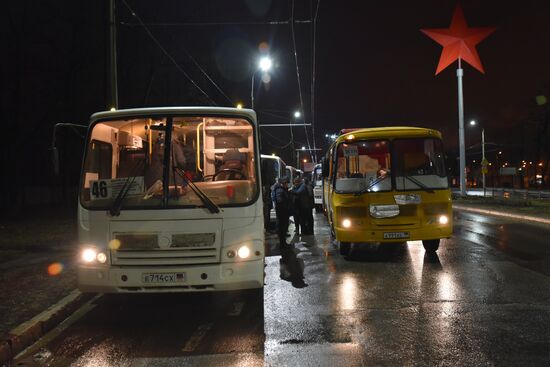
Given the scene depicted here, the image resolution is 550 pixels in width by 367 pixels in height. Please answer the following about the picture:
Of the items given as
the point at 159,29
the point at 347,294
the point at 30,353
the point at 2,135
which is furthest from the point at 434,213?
the point at 2,135

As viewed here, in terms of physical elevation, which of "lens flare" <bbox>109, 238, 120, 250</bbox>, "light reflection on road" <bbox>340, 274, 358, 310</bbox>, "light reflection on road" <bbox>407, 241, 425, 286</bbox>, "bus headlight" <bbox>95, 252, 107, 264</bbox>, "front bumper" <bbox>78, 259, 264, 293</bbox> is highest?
"lens flare" <bbox>109, 238, 120, 250</bbox>

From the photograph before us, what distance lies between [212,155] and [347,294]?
2.85m

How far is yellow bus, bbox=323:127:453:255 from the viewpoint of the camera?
32.8 feet

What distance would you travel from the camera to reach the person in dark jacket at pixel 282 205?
40.2ft

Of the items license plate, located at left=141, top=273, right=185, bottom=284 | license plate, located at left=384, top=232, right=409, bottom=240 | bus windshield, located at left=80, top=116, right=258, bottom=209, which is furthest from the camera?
license plate, located at left=384, top=232, right=409, bottom=240

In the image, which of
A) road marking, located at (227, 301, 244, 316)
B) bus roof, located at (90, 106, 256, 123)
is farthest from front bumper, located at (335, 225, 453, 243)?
bus roof, located at (90, 106, 256, 123)

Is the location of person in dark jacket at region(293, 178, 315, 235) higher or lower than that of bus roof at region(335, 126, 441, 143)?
lower

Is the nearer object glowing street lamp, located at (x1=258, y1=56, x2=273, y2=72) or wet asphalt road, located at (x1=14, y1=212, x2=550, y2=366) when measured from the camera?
wet asphalt road, located at (x1=14, y1=212, x2=550, y2=366)

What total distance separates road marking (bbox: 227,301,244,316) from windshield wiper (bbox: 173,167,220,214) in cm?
153

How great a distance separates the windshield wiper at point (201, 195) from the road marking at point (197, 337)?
1.39m

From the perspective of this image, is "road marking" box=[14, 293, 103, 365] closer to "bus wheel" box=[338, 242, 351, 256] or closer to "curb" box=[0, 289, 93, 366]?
"curb" box=[0, 289, 93, 366]

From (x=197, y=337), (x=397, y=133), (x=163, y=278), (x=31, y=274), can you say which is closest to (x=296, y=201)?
(x=397, y=133)

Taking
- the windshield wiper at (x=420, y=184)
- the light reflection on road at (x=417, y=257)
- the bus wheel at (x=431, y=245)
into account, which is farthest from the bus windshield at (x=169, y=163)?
the bus wheel at (x=431, y=245)

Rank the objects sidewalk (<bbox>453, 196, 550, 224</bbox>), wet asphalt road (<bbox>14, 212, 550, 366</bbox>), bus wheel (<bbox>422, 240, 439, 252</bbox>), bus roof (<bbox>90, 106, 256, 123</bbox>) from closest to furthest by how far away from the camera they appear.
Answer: wet asphalt road (<bbox>14, 212, 550, 366</bbox>) < bus roof (<bbox>90, 106, 256, 123</bbox>) < bus wheel (<bbox>422, 240, 439, 252</bbox>) < sidewalk (<bbox>453, 196, 550, 224</bbox>)
